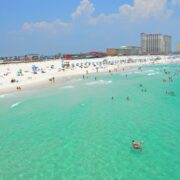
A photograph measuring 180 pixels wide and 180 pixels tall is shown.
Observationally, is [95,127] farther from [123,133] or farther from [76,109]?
[76,109]

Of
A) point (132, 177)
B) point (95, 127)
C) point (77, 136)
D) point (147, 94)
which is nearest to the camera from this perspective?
point (132, 177)

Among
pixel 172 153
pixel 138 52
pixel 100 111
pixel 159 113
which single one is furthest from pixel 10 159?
pixel 138 52

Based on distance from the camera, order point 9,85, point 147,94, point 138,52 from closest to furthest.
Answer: point 147,94 < point 9,85 < point 138,52

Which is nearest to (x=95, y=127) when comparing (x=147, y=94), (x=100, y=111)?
(x=100, y=111)

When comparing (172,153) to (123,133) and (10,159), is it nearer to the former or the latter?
(123,133)

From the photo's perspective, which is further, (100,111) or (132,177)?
(100,111)

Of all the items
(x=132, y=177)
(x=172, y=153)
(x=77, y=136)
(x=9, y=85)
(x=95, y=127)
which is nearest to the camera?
(x=132, y=177)
